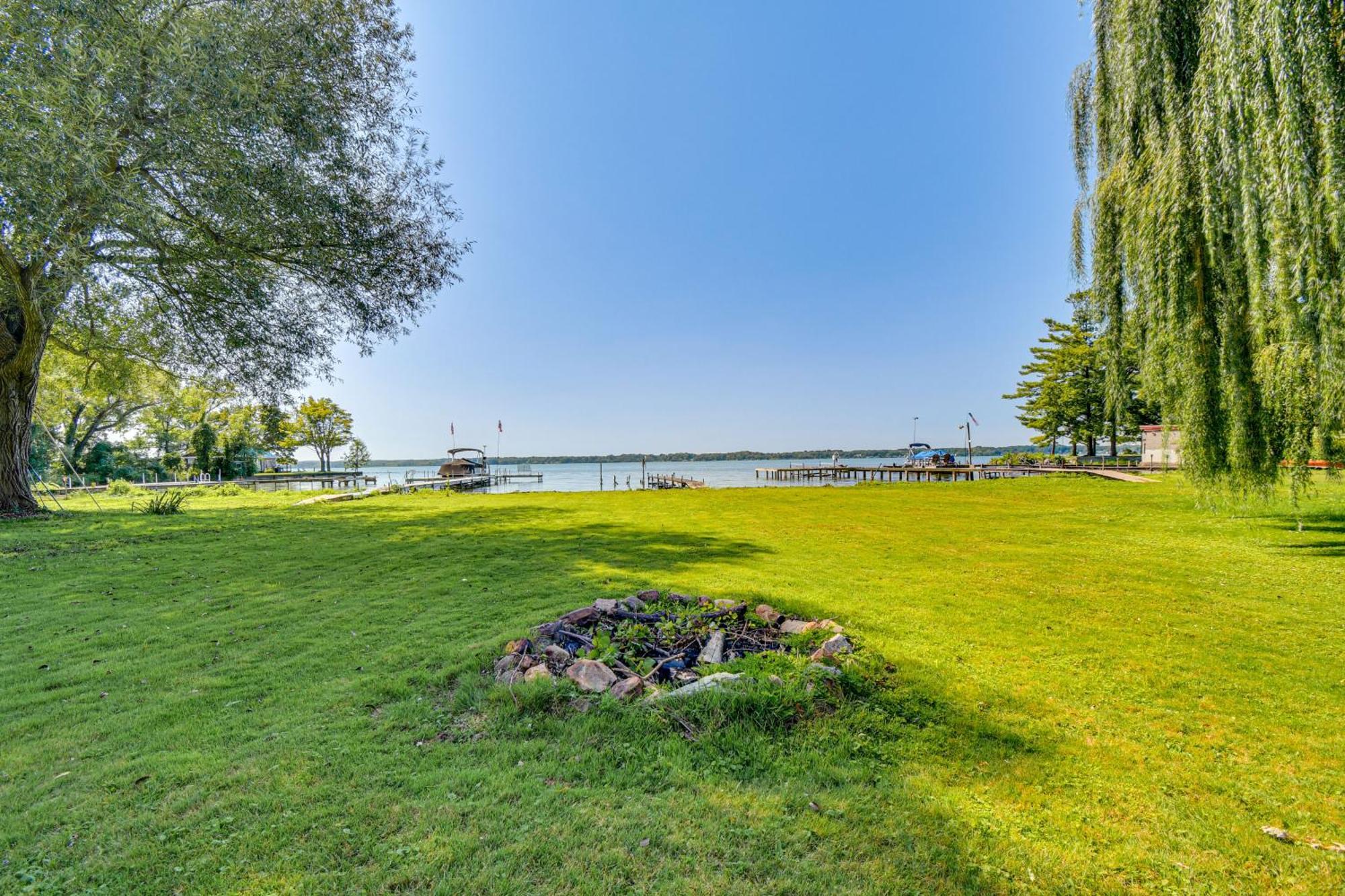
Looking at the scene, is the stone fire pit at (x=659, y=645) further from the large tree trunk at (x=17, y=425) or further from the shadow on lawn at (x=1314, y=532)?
the large tree trunk at (x=17, y=425)

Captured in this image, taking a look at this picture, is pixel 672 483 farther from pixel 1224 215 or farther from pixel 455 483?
pixel 1224 215

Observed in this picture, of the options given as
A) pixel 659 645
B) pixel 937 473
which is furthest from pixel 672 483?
pixel 659 645

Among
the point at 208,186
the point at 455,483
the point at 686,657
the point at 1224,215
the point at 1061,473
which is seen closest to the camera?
the point at 686,657

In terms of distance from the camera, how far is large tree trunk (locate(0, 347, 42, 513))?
36.8 feet

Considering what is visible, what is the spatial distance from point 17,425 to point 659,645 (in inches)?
624

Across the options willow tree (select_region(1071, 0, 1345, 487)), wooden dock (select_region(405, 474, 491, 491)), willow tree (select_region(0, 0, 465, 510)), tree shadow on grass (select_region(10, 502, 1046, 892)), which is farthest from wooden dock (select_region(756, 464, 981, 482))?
tree shadow on grass (select_region(10, 502, 1046, 892))

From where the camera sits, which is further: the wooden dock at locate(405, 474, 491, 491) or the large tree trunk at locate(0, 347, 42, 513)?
the wooden dock at locate(405, 474, 491, 491)

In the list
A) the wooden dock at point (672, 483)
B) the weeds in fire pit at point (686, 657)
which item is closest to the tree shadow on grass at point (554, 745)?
the weeds in fire pit at point (686, 657)

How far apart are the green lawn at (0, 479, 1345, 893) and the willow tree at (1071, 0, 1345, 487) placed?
7.39 feet

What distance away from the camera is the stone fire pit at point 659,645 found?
3.50 metres

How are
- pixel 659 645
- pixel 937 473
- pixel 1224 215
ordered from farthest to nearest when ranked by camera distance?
pixel 937 473
pixel 1224 215
pixel 659 645

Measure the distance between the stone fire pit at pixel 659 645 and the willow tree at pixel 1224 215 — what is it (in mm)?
A: 4097

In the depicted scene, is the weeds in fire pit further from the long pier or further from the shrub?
the long pier

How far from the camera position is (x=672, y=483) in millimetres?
44562
